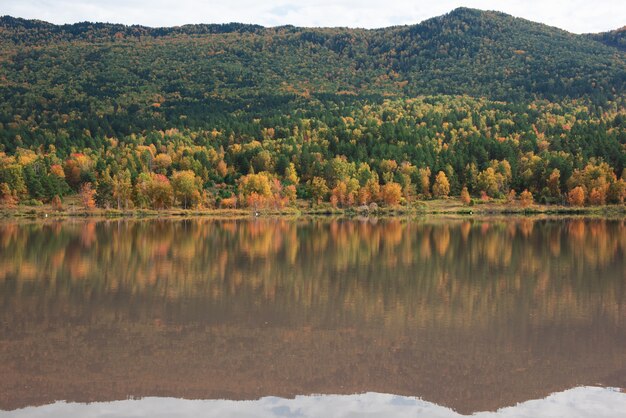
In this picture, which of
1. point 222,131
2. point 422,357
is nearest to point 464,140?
point 222,131

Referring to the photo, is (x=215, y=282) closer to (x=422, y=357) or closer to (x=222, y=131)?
(x=422, y=357)

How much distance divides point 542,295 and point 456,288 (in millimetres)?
3509

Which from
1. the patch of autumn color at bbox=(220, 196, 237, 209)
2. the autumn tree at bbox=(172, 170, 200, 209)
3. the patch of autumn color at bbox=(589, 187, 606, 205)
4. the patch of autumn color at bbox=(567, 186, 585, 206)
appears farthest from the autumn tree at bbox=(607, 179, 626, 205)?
the autumn tree at bbox=(172, 170, 200, 209)

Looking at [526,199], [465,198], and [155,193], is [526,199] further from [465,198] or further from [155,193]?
[155,193]

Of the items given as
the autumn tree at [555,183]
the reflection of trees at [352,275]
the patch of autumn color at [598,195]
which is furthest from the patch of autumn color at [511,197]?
the reflection of trees at [352,275]

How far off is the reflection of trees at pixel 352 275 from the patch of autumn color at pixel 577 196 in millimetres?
72698

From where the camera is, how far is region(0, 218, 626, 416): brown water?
623 inches

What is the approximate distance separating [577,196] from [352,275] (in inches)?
3973

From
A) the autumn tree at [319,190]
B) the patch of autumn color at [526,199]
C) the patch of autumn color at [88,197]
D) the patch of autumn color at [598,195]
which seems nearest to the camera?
the patch of autumn color at [88,197]

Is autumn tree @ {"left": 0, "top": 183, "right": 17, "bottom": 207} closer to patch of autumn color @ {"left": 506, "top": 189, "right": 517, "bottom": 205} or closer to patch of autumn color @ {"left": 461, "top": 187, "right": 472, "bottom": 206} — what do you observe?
patch of autumn color @ {"left": 461, "top": 187, "right": 472, "bottom": 206}

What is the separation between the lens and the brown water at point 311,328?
15.8 m

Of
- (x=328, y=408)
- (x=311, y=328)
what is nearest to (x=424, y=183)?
(x=311, y=328)

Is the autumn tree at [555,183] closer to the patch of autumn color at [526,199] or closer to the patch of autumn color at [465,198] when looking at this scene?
the patch of autumn color at [526,199]

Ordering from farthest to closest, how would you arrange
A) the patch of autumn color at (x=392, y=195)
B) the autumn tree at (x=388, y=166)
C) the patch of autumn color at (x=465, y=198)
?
the autumn tree at (x=388, y=166), the patch of autumn color at (x=465, y=198), the patch of autumn color at (x=392, y=195)
